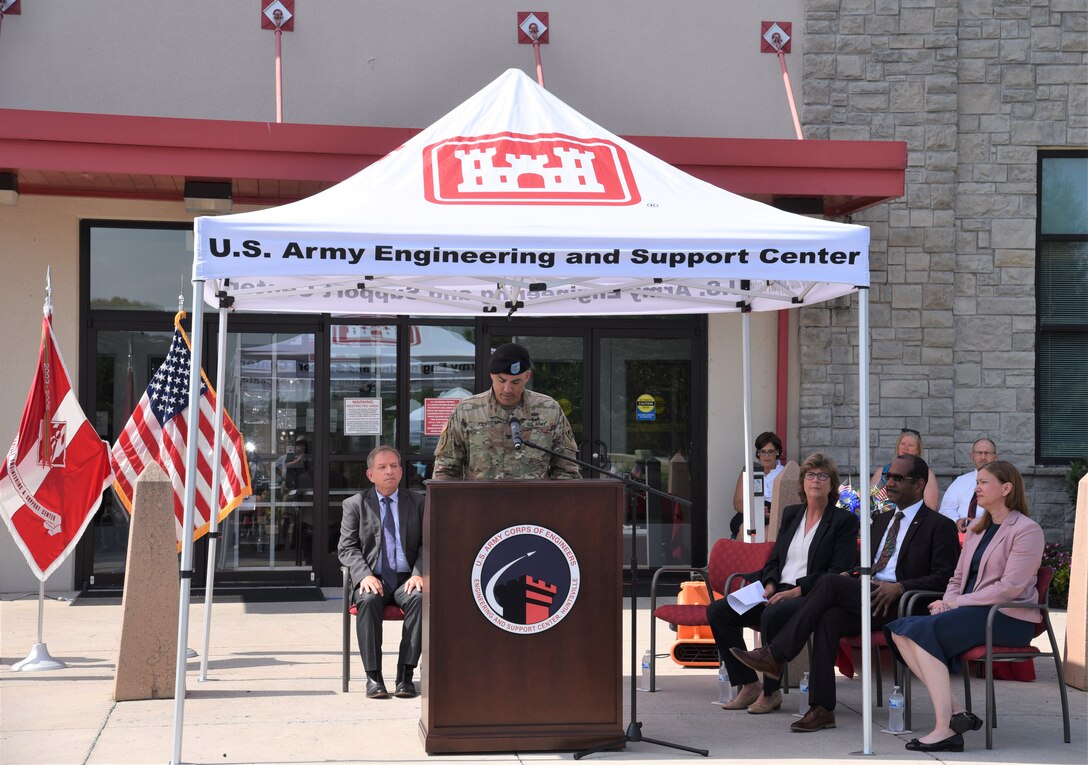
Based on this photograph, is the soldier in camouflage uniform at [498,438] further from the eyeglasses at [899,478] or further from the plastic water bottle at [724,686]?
the eyeglasses at [899,478]

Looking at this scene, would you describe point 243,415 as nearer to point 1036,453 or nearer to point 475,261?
point 475,261

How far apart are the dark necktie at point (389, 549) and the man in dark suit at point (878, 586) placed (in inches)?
81.5

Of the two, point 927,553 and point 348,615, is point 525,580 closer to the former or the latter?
point 348,615

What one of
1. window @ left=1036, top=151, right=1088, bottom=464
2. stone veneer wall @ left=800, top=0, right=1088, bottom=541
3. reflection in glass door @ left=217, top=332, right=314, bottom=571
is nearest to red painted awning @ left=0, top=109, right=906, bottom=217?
stone veneer wall @ left=800, top=0, right=1088, bottom=541

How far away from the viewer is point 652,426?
12.1 meters

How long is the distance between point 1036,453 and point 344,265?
8.72 m

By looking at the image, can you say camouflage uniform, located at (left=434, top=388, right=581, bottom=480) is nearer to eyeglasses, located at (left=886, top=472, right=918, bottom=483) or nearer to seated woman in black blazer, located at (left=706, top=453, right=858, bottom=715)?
seated woman in black blazer, located at (left=706, top=453, right=858, bottom=715)

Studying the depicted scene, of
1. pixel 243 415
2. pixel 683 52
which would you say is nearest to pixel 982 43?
pixel 683 52

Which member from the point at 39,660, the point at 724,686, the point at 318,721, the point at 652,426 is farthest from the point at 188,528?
the point at 652,426

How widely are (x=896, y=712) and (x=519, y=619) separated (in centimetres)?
218

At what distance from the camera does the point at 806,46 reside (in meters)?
12.1

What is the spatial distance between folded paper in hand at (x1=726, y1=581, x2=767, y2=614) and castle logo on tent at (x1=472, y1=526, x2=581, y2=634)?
1.46 meters

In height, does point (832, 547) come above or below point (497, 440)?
below

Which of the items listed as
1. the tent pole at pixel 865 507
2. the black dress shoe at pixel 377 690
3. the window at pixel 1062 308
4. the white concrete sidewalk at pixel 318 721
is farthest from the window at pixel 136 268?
the window at pixel 1062 308
